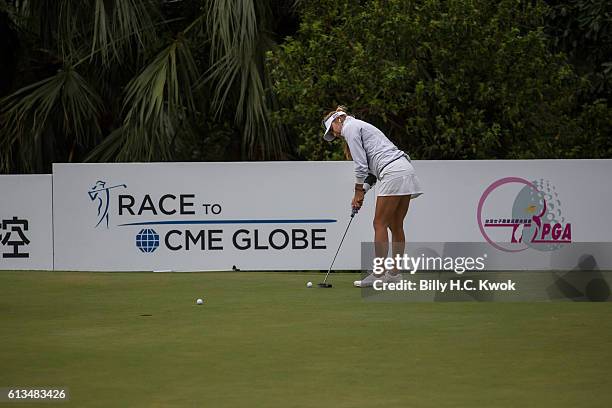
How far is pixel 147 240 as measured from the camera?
1348 centimetres

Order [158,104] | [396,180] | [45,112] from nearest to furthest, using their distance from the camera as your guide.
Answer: [396,180]
[158,104]
[45,112]

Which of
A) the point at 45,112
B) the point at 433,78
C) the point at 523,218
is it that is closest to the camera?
the point at 523,218

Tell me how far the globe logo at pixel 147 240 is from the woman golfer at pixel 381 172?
3.17 metres

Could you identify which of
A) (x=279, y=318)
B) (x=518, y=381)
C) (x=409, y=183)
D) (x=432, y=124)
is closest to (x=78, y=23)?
(x=432, y=124)

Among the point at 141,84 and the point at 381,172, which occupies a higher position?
the point at 141,84

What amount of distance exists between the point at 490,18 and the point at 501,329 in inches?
363

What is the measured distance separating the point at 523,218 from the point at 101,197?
473 centimetres

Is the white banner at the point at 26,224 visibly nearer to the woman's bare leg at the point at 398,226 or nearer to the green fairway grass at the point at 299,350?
the green fairway grass at the point at 299,350

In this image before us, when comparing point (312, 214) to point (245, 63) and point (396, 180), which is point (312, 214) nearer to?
point (396, 180)

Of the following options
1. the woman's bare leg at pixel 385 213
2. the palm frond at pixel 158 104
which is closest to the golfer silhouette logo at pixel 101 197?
the woman's bare leg at pixel 385 213

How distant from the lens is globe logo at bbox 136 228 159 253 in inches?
530

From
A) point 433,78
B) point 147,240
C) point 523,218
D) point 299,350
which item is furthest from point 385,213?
point 433,78

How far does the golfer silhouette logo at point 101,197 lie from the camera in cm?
1359

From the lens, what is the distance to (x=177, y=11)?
20422 millimetres
